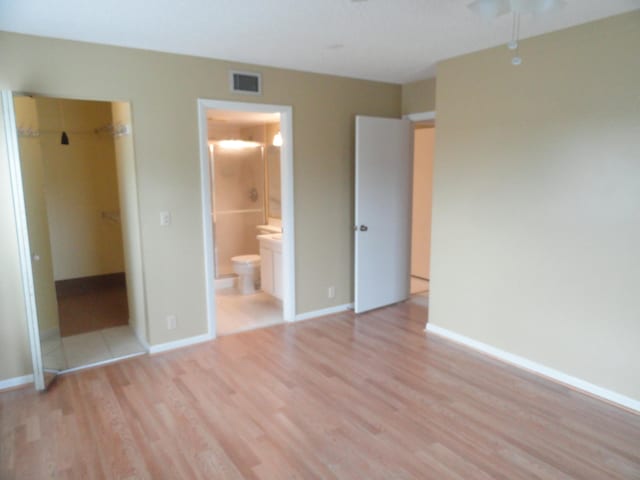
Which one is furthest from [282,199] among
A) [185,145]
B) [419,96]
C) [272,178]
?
[419,96]

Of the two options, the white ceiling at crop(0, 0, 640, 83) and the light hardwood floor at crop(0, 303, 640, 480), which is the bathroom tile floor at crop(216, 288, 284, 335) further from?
the white ceiling at crop(0, 0, 640, 83)

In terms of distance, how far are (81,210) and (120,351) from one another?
8.34 ft

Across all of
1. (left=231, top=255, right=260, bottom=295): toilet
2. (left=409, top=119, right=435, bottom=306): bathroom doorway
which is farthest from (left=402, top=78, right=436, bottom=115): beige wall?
(left=231, top=255, right=260, bottom=295): toilet

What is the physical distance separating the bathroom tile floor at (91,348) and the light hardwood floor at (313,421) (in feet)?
0.61

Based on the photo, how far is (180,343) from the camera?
149 inches

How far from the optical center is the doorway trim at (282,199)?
370cm

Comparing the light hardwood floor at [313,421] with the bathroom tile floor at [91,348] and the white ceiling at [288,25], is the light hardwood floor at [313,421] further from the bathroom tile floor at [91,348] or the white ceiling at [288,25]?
the white ceiling at [288,25]

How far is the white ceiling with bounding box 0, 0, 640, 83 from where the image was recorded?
2.46 metres

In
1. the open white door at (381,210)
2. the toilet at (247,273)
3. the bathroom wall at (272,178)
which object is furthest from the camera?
the bathroom wall at (272,178)

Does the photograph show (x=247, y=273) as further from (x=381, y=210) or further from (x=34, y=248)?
(x=34, y=248)

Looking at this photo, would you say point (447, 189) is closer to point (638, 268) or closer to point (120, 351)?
point (638, 268)

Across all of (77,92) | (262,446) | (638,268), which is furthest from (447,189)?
(77,92)

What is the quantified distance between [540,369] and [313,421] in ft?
6.00

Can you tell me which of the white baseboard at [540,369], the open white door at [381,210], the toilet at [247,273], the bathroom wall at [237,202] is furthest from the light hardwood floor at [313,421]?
the bathroom wall at [237,202]
